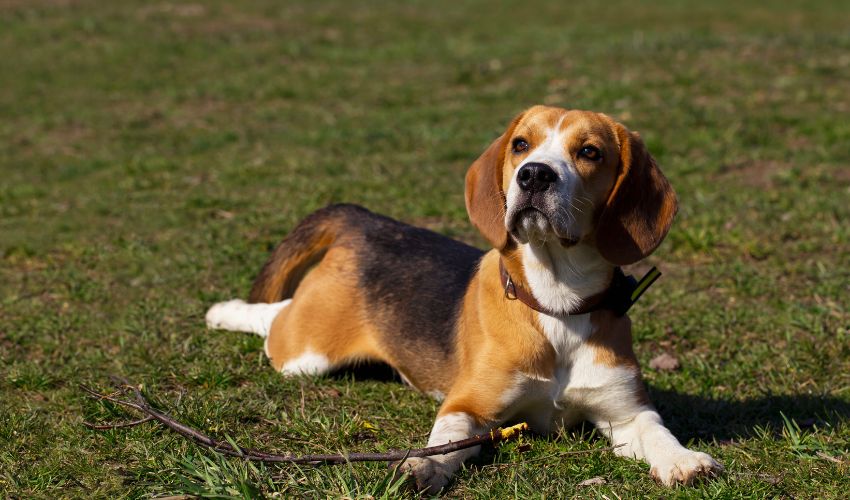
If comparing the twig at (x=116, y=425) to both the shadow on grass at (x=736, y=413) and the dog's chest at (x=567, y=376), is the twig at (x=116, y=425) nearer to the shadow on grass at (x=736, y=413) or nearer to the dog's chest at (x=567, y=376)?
the dog's chest at (x=567, y=376)

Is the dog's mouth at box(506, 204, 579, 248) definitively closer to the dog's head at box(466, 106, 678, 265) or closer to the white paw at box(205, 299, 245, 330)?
the dog's head at box(466, 106, 678, 265)

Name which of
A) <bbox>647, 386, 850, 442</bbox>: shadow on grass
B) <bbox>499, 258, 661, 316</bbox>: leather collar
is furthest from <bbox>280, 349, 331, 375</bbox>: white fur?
<bbox>647, 386, 850, 442</bbox>: shadow on grass

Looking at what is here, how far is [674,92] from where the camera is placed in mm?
12164

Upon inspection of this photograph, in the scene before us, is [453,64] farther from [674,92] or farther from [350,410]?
[350,410]

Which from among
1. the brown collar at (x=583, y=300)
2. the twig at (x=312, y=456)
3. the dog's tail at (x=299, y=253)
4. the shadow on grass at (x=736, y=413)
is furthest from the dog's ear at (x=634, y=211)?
the dog's tail at (x=299, y=253)

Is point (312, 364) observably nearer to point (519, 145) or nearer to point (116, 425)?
point (116, 425)

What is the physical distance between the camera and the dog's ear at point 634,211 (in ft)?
14.4

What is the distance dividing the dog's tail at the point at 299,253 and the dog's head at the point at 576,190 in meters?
1.52

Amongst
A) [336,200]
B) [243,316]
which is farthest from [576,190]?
[336,200]

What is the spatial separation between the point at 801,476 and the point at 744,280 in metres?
2.81

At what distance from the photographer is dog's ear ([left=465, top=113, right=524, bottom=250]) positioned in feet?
15.1

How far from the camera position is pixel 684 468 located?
4215 millimetres

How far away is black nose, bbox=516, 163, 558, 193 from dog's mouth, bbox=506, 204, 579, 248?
78 mm

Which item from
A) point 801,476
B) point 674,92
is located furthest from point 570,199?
point 674,92
